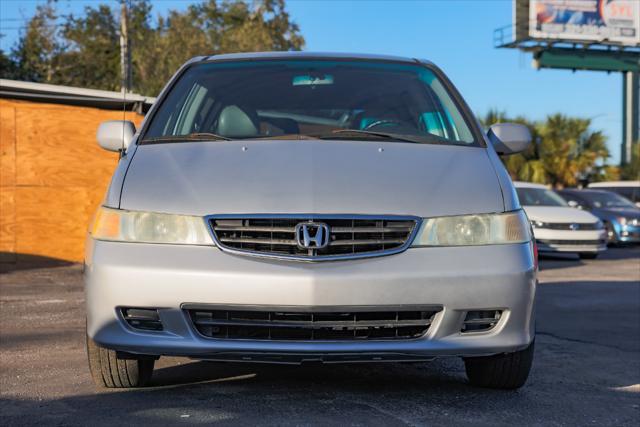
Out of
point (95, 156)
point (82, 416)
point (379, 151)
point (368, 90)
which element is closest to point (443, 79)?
point (368, 90)

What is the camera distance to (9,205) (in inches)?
549

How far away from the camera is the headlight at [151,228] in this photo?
13.0 feet

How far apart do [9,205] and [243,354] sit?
1092 cm

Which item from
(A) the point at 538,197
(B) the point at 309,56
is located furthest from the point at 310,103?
(A) the point at 538,197

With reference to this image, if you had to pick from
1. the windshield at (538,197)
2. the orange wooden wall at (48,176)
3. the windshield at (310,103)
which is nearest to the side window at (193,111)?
Result: the windshield at (310,103)

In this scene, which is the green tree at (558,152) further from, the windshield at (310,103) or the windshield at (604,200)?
the windshield at (310,103)

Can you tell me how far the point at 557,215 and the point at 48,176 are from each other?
850 cm

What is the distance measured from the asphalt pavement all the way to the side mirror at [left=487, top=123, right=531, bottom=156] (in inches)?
48.5

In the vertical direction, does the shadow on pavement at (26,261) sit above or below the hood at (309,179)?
below

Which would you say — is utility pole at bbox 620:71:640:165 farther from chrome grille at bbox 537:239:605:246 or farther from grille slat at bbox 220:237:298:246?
grille slat at bbox 220:237:298:246

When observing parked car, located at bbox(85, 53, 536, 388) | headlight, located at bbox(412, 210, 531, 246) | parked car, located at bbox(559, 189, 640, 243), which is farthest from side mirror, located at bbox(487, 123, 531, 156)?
parked car, located at bbox(559, 189, 640, 243)

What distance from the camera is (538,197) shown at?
57.8 feet

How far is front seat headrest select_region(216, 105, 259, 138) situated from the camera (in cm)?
488

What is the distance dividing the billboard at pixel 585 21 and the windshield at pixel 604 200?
971 inches
